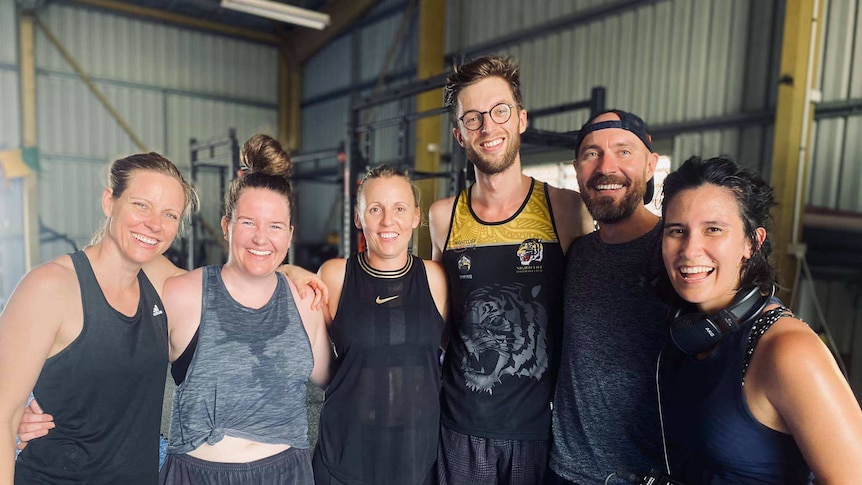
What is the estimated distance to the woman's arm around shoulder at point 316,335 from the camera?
169cm

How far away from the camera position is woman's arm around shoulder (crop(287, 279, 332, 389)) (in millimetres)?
1692

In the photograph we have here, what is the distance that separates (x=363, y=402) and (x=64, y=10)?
1224 cm

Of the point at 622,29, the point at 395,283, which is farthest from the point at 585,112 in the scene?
the point at 395,283

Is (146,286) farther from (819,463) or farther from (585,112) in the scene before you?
(585,112)

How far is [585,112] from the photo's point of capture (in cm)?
707

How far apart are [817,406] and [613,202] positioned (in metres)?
0.81

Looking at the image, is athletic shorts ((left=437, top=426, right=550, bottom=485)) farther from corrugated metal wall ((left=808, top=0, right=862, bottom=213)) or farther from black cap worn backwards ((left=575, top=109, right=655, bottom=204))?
corrugated metal wall ((left=808, top=0, right=862, bottom=213))

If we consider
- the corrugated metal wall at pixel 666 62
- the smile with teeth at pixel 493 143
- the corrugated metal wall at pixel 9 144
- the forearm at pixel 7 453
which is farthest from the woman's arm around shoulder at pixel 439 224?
the corrugated metal wall at pixel 9 144

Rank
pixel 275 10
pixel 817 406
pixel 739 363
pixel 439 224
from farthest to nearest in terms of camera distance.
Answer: pixel 275 10
pixel 439 224
pixel 739 363
pixel 817 406

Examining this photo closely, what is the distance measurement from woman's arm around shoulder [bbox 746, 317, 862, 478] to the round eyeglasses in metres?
1.18

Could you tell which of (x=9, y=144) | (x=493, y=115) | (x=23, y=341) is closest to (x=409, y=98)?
(x=9, y=144)

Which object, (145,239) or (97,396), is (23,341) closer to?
(97,396)

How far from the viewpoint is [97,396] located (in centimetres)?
142

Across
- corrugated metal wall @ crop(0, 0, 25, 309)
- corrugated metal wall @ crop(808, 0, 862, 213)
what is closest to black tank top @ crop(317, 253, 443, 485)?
corrugated metal wall @ crop(808, 0, 862, 213)
